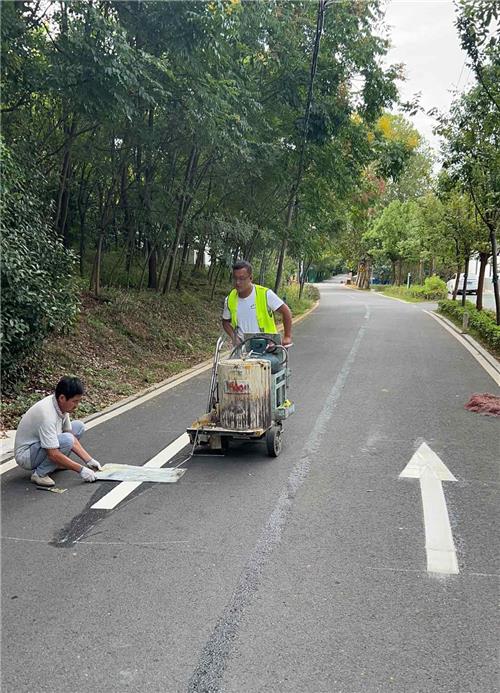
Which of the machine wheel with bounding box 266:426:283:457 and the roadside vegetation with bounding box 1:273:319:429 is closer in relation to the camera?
the machine wheel with bounding box 266:426:283:457

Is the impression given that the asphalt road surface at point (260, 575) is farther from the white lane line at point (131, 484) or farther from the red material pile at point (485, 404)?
the red material pile at point (485, 404)

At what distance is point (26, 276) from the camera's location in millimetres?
8180

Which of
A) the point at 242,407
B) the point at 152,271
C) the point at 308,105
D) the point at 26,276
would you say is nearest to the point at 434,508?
the point at 242,407

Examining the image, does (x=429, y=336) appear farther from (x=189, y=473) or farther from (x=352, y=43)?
(x=189, y=473)

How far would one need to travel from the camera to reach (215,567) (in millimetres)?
4117

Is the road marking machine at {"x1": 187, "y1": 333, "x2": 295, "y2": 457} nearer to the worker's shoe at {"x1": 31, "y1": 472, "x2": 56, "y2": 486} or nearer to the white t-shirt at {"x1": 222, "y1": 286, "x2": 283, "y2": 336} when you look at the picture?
the white t-shirt at {"x1": 222, "y1": 286, "x2": 283, "y2": 336}

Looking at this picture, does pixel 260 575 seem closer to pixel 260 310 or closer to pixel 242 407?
pixel 242 407

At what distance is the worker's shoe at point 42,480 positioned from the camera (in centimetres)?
559

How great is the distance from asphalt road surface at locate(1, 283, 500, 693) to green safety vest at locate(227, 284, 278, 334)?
137cm

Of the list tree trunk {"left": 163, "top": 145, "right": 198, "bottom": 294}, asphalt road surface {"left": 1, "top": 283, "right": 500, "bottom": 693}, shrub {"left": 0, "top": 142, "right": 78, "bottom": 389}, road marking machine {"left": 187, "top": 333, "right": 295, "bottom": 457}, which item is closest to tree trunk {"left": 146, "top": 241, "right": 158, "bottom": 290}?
tree trunk {"left": 163, "top": 145, "right": 198, "bottom": 294}

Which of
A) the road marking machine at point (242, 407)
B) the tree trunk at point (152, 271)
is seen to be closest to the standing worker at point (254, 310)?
the road marking machine at point (242, 407)

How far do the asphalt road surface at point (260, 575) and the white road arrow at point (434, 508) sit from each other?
5 centimetres

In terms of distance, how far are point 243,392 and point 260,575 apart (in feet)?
7.92

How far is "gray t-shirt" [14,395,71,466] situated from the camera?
552 centimetres
